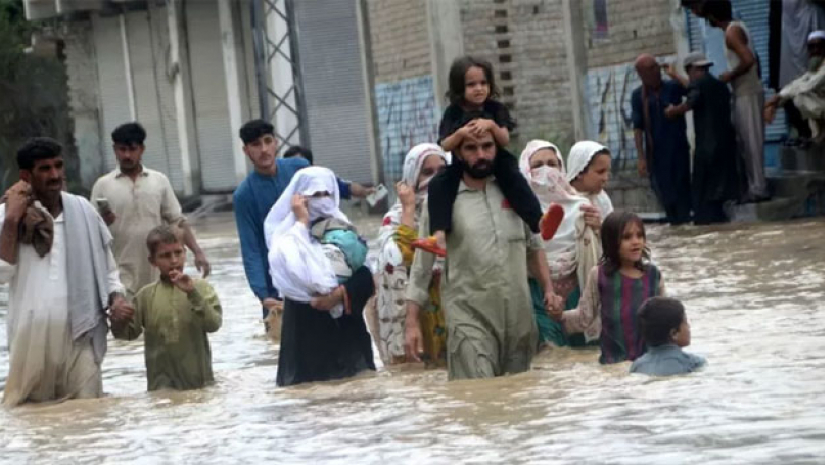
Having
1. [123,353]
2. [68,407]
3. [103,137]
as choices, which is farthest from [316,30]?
[68,407]

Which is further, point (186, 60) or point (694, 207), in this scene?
point (186, 60)

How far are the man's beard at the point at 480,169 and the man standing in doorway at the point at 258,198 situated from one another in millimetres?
2921

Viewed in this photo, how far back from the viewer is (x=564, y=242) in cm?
960

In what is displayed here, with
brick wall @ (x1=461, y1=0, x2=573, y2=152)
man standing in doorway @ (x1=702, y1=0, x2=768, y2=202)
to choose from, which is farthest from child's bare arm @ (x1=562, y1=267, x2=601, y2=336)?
brick wall @ (x1=461, y1=0, x2=573, y2=152)

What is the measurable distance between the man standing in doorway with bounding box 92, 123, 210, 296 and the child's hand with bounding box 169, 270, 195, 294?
3057 mm

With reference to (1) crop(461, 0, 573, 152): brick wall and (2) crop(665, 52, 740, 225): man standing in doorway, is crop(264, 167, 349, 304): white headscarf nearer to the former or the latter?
(2) crop(665, 52, 740, 225): man standing in doorway

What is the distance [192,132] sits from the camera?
3531 centimetres

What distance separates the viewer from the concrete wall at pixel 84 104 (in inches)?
1593

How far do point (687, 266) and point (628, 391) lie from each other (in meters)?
6.21

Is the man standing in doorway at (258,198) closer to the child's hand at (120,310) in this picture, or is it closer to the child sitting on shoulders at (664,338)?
the child's hand at (120,310)

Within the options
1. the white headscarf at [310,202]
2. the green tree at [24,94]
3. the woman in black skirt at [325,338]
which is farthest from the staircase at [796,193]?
the green tree at [24,94]

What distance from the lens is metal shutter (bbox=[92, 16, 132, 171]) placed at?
127 ft

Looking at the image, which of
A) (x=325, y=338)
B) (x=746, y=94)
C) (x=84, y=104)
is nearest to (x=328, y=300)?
(x=325, y=338)

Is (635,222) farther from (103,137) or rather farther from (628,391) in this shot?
(103,137)
